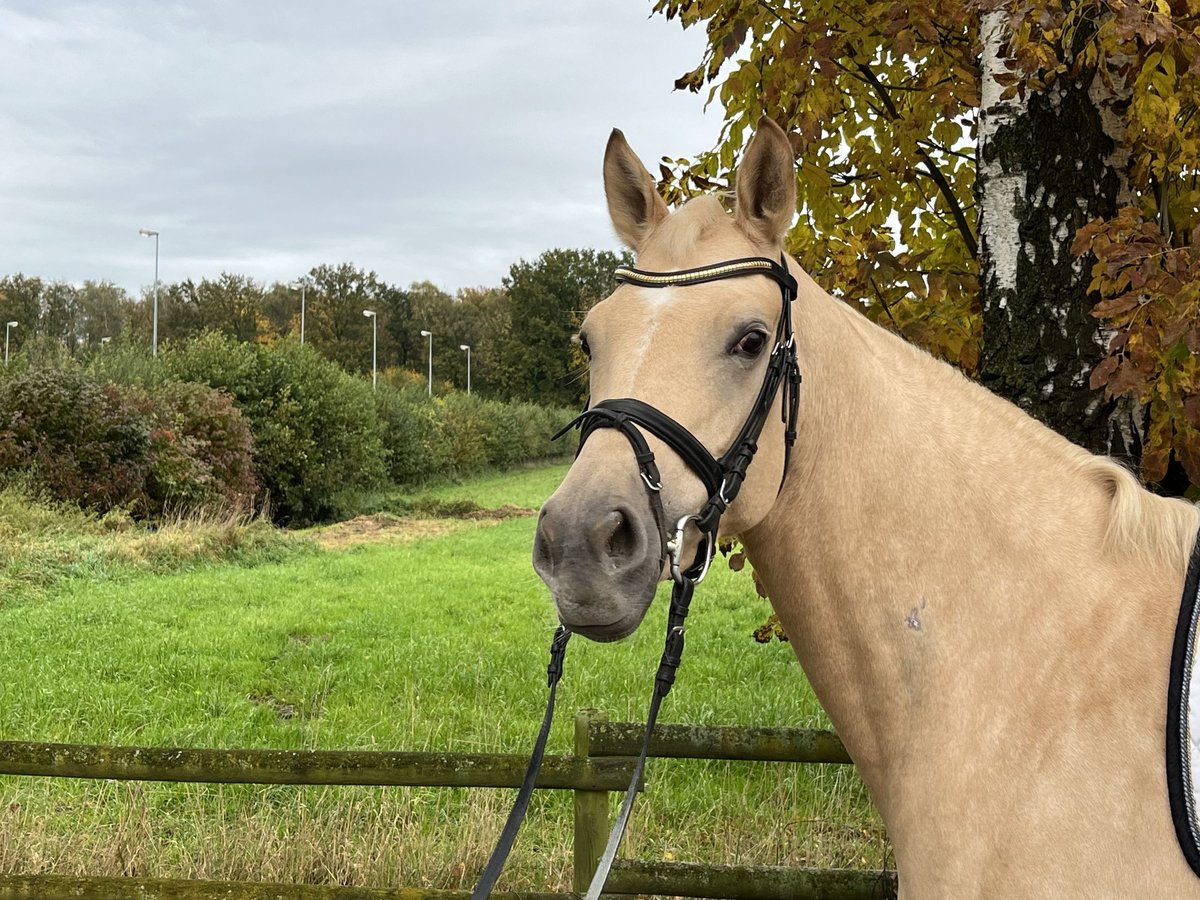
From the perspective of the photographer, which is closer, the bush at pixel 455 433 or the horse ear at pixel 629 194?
the horse ear at pixel 629 194

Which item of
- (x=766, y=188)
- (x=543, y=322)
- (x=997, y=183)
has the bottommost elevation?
(x=766, y=188)

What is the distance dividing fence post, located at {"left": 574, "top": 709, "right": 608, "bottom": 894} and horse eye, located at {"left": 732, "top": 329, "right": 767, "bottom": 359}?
2.23 m

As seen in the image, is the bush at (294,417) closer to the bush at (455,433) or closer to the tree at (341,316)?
the bush at (455,433)

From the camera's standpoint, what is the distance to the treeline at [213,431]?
18453mm

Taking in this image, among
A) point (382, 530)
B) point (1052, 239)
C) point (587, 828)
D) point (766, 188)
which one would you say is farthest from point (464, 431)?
point (766, 188)

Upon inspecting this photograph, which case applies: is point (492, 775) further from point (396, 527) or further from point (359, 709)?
point (396, 527)

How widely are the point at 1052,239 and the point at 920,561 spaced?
6.53ft

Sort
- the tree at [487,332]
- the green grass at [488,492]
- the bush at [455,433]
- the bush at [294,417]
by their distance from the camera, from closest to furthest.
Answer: the bush at [294,417] < the green grass at [488,492] < the bush at [455,433] < the tree at [487,332]

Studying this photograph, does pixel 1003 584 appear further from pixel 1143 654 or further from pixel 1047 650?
pixel 1143 654

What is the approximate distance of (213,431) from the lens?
75.5 feet

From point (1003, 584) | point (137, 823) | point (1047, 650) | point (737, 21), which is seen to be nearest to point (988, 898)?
point (1047, 650)

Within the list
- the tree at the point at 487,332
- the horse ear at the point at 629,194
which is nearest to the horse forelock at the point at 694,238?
the horse ear at the point at 629,194

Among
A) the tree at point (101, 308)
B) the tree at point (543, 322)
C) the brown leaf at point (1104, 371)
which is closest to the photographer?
the brown leaf at point (1104, 371)

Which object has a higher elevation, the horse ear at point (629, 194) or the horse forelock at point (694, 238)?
the horse ear at point (629, 194)
